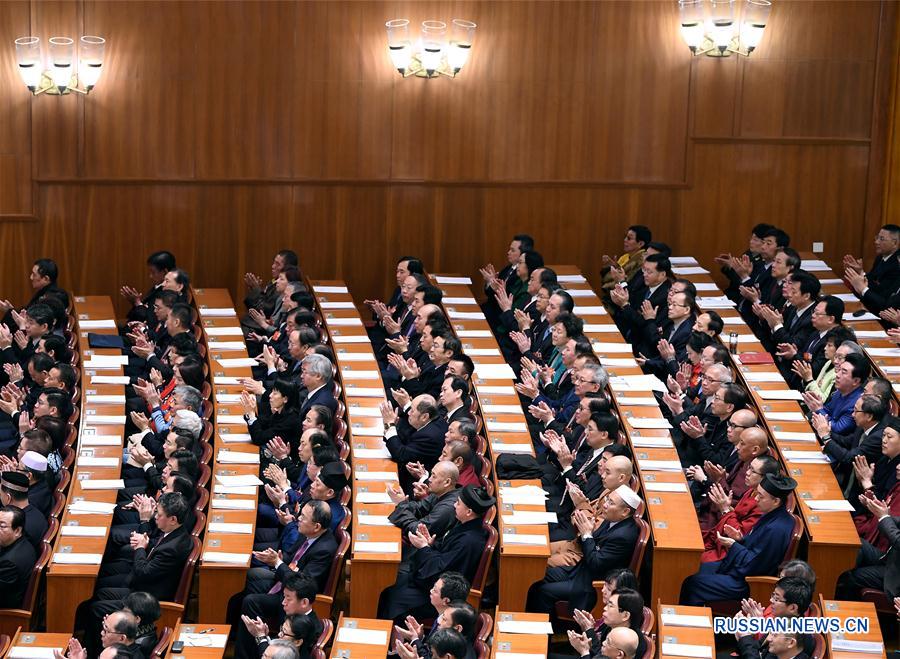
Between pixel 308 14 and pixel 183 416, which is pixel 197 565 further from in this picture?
pixel 308 14

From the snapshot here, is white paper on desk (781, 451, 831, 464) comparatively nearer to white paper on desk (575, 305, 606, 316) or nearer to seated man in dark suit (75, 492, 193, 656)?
white paper on desk (575, 305, 606, 316)

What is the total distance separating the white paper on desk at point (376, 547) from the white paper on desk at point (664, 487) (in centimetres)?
139

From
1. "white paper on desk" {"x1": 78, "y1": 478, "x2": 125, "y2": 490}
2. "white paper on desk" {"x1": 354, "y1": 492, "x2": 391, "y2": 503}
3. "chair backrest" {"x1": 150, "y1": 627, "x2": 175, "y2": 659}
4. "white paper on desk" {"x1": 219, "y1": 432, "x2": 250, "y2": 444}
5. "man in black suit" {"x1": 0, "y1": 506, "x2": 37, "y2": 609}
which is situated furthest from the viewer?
"white paper on desk" {"x1": 219, "y1": 432, "x2": 250, "y2": 444}

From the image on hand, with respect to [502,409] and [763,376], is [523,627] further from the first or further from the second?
[763,376]

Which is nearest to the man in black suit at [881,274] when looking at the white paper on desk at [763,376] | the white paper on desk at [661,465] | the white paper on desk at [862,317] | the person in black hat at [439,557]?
the white paper on desk at [862,317]

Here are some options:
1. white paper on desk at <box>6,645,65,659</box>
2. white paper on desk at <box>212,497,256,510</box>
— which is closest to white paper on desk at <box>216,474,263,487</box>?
white paper on desk at <box>212,497,256,510</box>

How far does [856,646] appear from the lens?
21.3 ft

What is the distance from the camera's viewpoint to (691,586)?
7.39 m

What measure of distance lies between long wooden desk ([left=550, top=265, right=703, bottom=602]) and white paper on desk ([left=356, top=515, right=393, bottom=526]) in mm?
1350

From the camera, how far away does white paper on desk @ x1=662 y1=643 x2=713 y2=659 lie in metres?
6.42

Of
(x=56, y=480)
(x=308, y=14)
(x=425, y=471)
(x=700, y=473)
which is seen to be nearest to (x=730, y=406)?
(x=700, y=473)

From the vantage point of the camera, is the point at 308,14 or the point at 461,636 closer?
the point at 461,636

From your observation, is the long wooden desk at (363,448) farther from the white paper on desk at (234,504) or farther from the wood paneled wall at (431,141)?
the wood paneled wall at (431,141)

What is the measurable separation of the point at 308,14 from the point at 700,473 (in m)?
5.13
